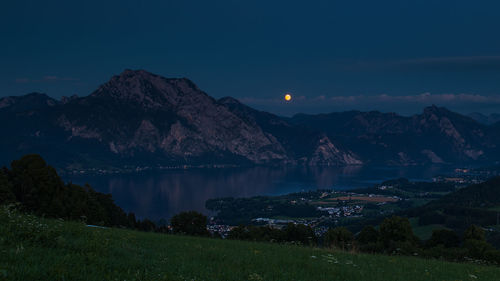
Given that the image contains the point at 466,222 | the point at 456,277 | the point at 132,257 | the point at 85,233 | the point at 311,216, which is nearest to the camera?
the point at 132,257

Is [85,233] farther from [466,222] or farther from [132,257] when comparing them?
[466,222]

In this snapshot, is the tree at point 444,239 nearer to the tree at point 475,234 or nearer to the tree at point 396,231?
the tree at point 475,234

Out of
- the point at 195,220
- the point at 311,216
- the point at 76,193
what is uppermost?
the point at 76,193

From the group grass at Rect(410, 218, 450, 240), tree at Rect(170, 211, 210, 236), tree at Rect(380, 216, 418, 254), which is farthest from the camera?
grass at Rect(410, 218, 450, 240)

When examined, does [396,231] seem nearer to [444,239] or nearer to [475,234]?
[444,239]

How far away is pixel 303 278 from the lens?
10461mm

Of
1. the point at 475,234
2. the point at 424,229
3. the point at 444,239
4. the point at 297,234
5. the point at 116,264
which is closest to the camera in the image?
the point at 116,264

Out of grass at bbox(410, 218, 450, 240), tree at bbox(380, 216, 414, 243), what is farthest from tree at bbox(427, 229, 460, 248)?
grass at bbox(410, 218, 450, 240)

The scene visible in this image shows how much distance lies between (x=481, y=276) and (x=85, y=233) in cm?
1613

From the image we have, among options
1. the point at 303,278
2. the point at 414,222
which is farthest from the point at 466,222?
the point at 303,278

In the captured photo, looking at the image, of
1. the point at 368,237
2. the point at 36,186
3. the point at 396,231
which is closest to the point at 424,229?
the point at 368,237

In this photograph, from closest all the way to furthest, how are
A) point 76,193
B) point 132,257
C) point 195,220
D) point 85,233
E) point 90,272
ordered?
point 90,272
point 132,257
point 85,233
point 76,193
point 195,220

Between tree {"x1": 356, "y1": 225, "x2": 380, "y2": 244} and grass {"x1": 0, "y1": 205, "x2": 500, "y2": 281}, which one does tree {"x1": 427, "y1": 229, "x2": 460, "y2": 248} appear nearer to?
tree {"x1": 356, "y1": 225, "x2": 380, "y2": 244}

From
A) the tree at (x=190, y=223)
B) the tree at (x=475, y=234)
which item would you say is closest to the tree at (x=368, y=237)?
the tree at (x=475, y=234)
